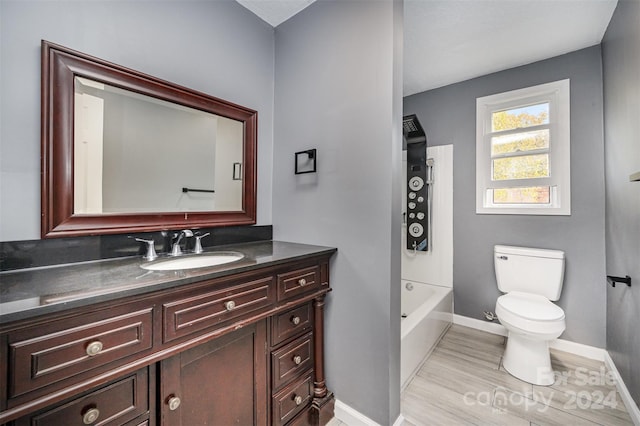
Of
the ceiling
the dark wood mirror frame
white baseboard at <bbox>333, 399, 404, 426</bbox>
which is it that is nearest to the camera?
the dark wood mirror frame

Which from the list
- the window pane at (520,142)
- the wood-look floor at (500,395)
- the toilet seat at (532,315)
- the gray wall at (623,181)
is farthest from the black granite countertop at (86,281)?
the window pane at (520,142)

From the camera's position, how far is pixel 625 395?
1.63 metres

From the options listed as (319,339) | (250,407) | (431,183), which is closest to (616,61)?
(431,183)

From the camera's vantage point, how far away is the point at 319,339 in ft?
4.92

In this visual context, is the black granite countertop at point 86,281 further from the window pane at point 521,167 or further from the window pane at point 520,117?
the window pane at point 520,117

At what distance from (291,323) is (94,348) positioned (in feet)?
2.67

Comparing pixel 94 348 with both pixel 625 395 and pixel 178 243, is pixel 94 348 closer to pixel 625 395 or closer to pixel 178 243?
pixel 178 243

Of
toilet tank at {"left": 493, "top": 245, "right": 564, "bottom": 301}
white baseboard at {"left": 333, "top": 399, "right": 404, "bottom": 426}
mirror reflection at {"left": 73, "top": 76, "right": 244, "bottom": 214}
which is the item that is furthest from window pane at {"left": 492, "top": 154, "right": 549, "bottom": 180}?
mirror reflection at {"left": 73, "top": 76, "right": 244, "bottom": 214}

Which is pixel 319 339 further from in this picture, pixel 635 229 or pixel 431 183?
pixel 431 183

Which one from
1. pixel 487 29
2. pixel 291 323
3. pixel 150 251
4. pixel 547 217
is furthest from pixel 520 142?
pixel 150 251

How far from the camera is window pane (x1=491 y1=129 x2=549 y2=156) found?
241 centimetres

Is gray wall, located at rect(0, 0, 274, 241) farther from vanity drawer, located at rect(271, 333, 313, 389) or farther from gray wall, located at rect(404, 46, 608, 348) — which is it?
gray wall, located at rect(404, 46, 608, 348)

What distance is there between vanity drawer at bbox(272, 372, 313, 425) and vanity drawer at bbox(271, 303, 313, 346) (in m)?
0.26

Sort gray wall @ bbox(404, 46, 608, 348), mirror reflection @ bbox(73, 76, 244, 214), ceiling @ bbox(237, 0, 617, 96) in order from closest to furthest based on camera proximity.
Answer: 1. mirror reflection @ bbox(73, 76, 244, 214)
2. ceiling @ bbox(237, 0, 617, 96)
3. gray wall @ bbox(404, 46, 608, 348)
